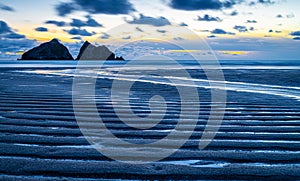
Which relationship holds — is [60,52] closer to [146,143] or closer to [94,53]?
[94,53]

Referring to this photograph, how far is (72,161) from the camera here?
4.00m

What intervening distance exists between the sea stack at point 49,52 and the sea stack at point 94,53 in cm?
707

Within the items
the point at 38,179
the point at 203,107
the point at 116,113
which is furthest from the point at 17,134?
the point at 203,107

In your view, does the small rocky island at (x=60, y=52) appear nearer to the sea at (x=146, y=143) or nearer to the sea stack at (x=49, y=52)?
the sea stack at (x=49, y=52)

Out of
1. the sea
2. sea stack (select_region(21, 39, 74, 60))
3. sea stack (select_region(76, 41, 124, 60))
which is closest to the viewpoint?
the sea

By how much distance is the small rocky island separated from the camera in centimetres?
13150

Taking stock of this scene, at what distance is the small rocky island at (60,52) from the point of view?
5177 inches

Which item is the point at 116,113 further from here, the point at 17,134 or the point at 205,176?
the point at 205,176

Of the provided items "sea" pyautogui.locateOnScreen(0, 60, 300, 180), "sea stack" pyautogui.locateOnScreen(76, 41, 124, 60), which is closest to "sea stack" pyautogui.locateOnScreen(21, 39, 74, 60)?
"sea stack" pyautogui.locateOnScreen(76, 41, 124, 60)

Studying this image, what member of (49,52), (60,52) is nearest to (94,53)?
(60,52)

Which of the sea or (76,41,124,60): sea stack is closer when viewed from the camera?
the sea

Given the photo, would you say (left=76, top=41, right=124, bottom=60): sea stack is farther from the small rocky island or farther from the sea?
the sea

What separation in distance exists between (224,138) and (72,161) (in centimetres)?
243

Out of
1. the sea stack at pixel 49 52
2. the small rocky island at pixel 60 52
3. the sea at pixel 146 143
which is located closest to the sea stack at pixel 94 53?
the small rocky island at pixel 60 52
